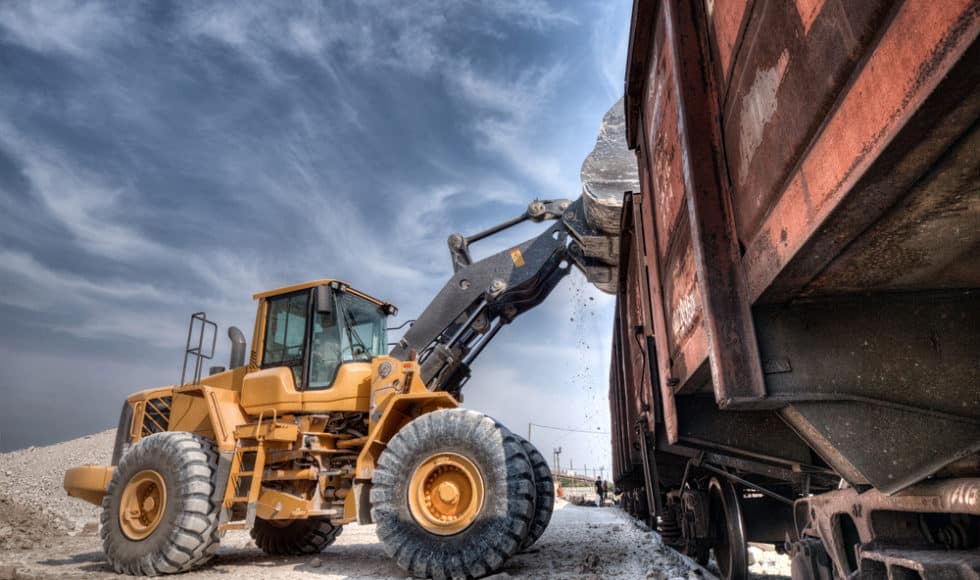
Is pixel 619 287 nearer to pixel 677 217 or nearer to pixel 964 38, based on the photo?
pixel 677 217

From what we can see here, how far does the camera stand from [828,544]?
2.00 metres

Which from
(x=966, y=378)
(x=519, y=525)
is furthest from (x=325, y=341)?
(x=966, y=378)

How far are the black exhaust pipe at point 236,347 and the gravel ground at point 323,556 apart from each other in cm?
224

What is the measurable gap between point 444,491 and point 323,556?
2.73 m

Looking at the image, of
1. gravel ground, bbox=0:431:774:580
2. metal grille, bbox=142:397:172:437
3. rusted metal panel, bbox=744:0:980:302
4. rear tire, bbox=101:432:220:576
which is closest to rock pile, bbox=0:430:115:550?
gravel ground, bbox=0:431:774:580

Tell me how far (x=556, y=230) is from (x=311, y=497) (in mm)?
5003

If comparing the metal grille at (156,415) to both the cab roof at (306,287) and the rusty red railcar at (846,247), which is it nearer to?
the cab roof at (306,287)

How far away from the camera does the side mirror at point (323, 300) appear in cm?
593

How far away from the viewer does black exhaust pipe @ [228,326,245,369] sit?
6.82m

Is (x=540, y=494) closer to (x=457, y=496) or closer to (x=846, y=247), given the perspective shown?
(x=457, y=496)

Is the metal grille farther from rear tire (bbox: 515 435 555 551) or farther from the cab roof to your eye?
rear tire (bbox: 515 435 555 551)

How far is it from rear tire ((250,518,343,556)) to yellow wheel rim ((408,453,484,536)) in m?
2.63

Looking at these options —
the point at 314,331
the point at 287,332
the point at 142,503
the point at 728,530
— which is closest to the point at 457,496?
the point at 728,530

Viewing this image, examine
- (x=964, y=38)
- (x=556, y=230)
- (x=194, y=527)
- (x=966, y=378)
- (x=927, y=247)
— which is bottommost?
(x=194, y=527)
